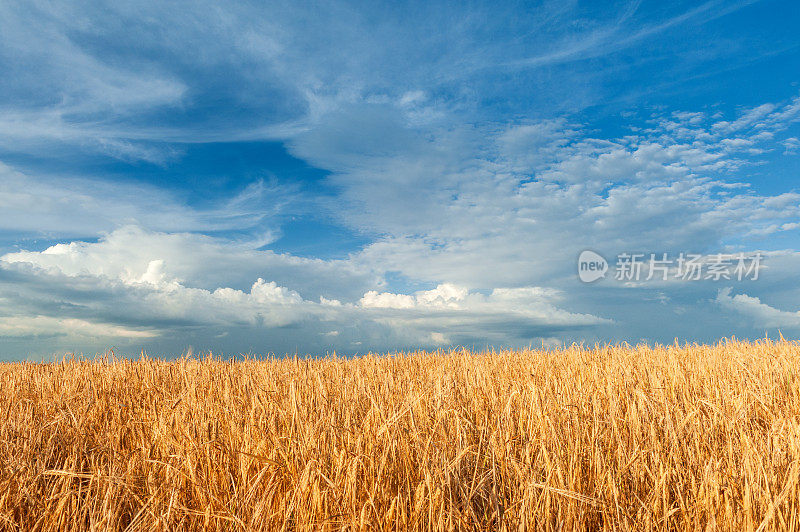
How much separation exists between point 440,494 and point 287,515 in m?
0.75

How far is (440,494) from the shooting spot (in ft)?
8.62

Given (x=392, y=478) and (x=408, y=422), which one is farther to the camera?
(x=408, y=422)

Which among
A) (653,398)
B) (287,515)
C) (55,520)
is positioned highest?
(653,398)

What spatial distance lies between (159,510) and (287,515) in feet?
3.24

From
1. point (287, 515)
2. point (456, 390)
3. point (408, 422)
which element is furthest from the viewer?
point (456, 390)

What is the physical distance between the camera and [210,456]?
11.9ft

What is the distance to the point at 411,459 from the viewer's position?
323 centimetres

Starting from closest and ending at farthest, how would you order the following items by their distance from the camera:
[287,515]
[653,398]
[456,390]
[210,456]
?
1. [287,515]
2. [210,456]
3. [653,398]
4. [456,390]

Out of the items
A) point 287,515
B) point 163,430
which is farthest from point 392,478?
point 163,430

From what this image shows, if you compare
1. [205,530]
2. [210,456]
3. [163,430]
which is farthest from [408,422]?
[163,430]

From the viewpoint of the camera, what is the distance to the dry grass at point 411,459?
2676 millimetres

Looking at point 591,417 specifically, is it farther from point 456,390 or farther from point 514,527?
point 514,527

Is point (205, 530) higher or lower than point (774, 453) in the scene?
lower

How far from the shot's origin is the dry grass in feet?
8.78
